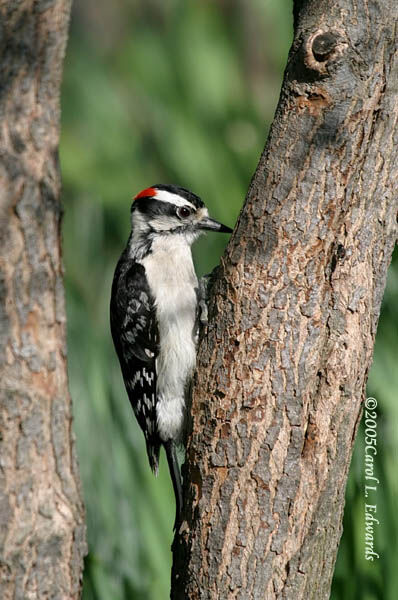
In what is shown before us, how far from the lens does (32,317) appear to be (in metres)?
2.00

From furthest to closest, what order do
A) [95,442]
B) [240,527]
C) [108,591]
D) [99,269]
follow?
[99,269]
[95,442]
[108,591]
[240,527]

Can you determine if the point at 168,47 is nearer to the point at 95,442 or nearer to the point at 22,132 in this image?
the point at 95,442

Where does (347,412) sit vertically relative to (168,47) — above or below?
below

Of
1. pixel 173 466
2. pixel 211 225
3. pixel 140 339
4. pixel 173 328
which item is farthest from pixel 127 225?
pixel 173 466

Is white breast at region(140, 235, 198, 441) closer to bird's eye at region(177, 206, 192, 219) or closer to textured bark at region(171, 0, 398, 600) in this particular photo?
bird's eye at region(177, 206, 192, 219)

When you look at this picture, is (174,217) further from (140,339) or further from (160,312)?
(140,339)

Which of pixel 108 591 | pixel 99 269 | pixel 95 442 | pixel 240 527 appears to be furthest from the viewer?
pixel 99 269

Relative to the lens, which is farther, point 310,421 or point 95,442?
point 95,442

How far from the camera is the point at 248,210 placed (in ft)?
8.21

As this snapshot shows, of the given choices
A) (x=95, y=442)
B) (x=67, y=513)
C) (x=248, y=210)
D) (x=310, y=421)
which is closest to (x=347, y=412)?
(x=310, y=421)

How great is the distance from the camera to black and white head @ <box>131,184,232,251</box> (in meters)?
3.95

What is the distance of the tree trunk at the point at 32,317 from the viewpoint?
1973 millimetres

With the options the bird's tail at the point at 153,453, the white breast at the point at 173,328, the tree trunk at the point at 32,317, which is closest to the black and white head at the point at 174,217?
the white breast at the point at 173,328

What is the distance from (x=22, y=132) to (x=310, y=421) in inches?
47.0
